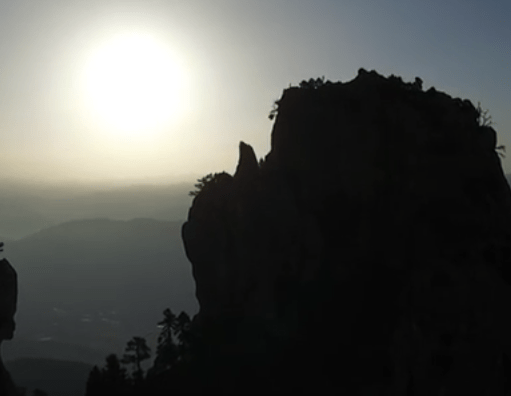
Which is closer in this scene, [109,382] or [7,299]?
[109,382]

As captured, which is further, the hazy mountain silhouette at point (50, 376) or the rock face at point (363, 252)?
the hazy mountain silhouette at point (50, 376)

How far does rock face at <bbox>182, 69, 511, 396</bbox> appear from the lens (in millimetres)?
41062

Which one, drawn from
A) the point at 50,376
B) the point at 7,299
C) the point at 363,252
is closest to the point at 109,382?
the point at 7,299

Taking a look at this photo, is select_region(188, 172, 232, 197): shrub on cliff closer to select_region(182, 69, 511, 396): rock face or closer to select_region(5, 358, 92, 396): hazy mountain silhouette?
select_region(182, 69, 511, 396): rock face

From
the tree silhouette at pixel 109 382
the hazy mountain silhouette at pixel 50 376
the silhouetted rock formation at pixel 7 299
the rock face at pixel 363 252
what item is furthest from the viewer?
the hazy mountain silhouette at pixel 50 376

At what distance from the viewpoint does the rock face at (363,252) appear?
135 feet

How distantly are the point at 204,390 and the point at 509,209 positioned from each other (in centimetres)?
5031

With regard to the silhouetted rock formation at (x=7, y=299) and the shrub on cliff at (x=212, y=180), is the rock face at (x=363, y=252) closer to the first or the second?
the shrub on cliff at (x=212, y=180)

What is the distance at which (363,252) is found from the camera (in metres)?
56.2

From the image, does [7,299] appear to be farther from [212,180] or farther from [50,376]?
[50,376]

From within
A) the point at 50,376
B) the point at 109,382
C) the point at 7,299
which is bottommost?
the point at 50,376

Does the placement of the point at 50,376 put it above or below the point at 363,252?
below

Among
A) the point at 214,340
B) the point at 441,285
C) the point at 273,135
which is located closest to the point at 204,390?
the point at 214,340

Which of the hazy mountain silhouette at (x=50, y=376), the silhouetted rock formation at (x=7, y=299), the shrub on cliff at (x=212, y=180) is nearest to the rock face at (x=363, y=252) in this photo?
the shrub on cliff at (x=212, y=180)
